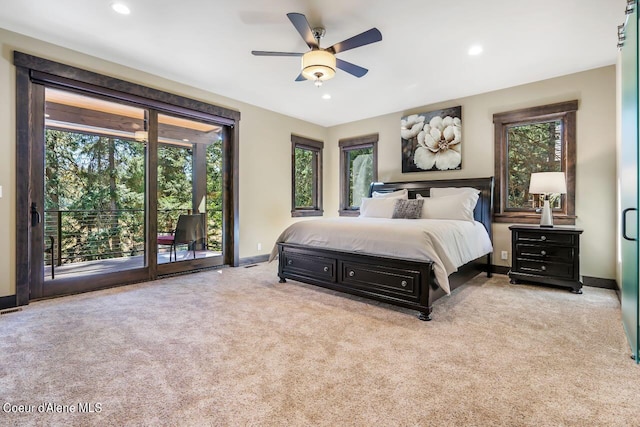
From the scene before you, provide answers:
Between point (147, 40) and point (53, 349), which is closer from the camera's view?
A: point (53, 349)

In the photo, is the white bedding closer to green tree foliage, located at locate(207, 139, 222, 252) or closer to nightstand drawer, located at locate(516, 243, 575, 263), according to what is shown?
nightstand drawer, located at locate(516, 243, 575, 263)

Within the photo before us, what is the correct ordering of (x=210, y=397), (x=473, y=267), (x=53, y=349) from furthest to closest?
1. (x=473, y=267)
2. (x=53, y=349)
3. (x=210, y=397)

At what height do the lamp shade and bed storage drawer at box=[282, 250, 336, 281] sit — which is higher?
the lamp shade

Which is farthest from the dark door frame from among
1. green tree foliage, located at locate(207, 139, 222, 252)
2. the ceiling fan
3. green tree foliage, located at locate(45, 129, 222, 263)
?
the ceiling fan

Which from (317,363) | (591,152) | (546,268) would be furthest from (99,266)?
(591,152)

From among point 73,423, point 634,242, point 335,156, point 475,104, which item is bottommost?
point 73,423

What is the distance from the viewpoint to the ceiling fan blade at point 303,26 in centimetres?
239

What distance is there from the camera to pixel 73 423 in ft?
4.63

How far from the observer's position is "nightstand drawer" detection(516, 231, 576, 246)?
3574 mm

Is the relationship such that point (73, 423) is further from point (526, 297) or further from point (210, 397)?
point (526, 297)

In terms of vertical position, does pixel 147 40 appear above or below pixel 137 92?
above

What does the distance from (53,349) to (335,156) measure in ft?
18.2

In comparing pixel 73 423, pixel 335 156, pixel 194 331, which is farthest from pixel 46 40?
pixel 335 156

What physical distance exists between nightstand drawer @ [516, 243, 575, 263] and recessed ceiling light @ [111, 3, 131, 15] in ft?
16.4
